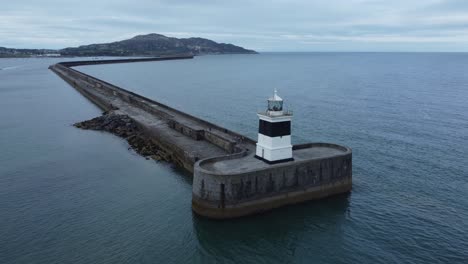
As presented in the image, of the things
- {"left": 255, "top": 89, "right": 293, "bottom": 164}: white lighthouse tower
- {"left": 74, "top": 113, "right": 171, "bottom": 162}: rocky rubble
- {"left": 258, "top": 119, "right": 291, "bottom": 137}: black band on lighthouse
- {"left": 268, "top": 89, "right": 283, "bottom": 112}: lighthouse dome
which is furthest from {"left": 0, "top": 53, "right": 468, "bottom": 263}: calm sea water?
{"left": 268, "top": 89, "right": 283, "bottom": 112}: lighthouse dome

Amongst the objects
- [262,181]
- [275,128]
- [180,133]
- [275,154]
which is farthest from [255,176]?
[180,133]

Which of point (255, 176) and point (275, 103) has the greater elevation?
point (275, 103)

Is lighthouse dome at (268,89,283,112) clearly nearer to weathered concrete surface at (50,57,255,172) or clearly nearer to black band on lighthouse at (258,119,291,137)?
black band on lighthouse at (258,119,291,137)

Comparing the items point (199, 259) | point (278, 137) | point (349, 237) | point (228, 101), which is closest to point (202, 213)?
point (199, 259)

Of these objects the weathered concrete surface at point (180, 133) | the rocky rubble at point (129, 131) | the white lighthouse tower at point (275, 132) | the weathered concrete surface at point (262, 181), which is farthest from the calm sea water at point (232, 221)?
the white lighthouse tower at point (275, 132)

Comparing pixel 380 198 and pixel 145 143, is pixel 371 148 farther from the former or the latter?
pixel 145 143

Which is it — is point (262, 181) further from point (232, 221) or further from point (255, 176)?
point (232, 221)

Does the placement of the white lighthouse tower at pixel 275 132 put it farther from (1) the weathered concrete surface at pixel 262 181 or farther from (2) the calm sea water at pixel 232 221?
(2) the calm sea water at pixel 232 221
